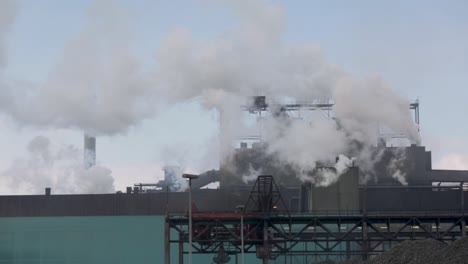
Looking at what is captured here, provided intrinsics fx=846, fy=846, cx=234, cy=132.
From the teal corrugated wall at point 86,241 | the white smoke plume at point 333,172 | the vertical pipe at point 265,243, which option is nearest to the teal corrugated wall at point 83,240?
the teal corrugated wall at point 86,241

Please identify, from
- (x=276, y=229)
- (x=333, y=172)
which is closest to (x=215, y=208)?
(x=333, y=172)

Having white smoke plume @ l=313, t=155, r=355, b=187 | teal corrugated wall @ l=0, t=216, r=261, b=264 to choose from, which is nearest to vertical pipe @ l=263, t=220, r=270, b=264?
white smoke plume @ l=313, t=155, r=355, b=187

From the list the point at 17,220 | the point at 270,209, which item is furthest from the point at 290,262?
the point at 17,220

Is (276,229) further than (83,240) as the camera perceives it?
No

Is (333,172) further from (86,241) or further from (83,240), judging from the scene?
(83,240)

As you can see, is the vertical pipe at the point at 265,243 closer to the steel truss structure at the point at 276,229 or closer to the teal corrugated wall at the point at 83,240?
the steel truss structure at the point at 276,229

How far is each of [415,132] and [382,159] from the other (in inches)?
188

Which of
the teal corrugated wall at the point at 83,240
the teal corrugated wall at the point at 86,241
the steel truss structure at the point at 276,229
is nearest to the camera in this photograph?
the steel truss structure at the point at 276,229

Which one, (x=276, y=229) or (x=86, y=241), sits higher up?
(x=276, y=229)

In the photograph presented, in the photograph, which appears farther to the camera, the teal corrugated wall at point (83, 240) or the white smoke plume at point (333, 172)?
the teal corrugated wall at point (83, 240)

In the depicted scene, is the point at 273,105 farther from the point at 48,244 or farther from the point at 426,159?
the point at 48,244

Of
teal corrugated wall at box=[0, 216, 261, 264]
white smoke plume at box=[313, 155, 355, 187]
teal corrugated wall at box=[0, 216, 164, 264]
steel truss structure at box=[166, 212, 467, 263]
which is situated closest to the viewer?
steel truss structure at box=[166, 212, 467, 263]

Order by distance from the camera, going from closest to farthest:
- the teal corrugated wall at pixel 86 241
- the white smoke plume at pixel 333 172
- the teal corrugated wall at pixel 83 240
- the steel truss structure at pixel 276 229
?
the steel truss structure at pixel 276 229 → the white smoke plume at pixel 333 172 → the teal corrugated wall at pixel 86 241 → the teal corrugated wall at pixel 83 240

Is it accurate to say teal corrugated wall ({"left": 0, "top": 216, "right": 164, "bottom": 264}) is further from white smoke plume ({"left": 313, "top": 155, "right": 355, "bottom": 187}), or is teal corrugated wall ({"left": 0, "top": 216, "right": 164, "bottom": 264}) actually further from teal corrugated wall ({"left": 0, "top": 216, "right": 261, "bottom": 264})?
white smoke plume ({"left": 313, "top": 155, "right": 355, "bottom": 187})
